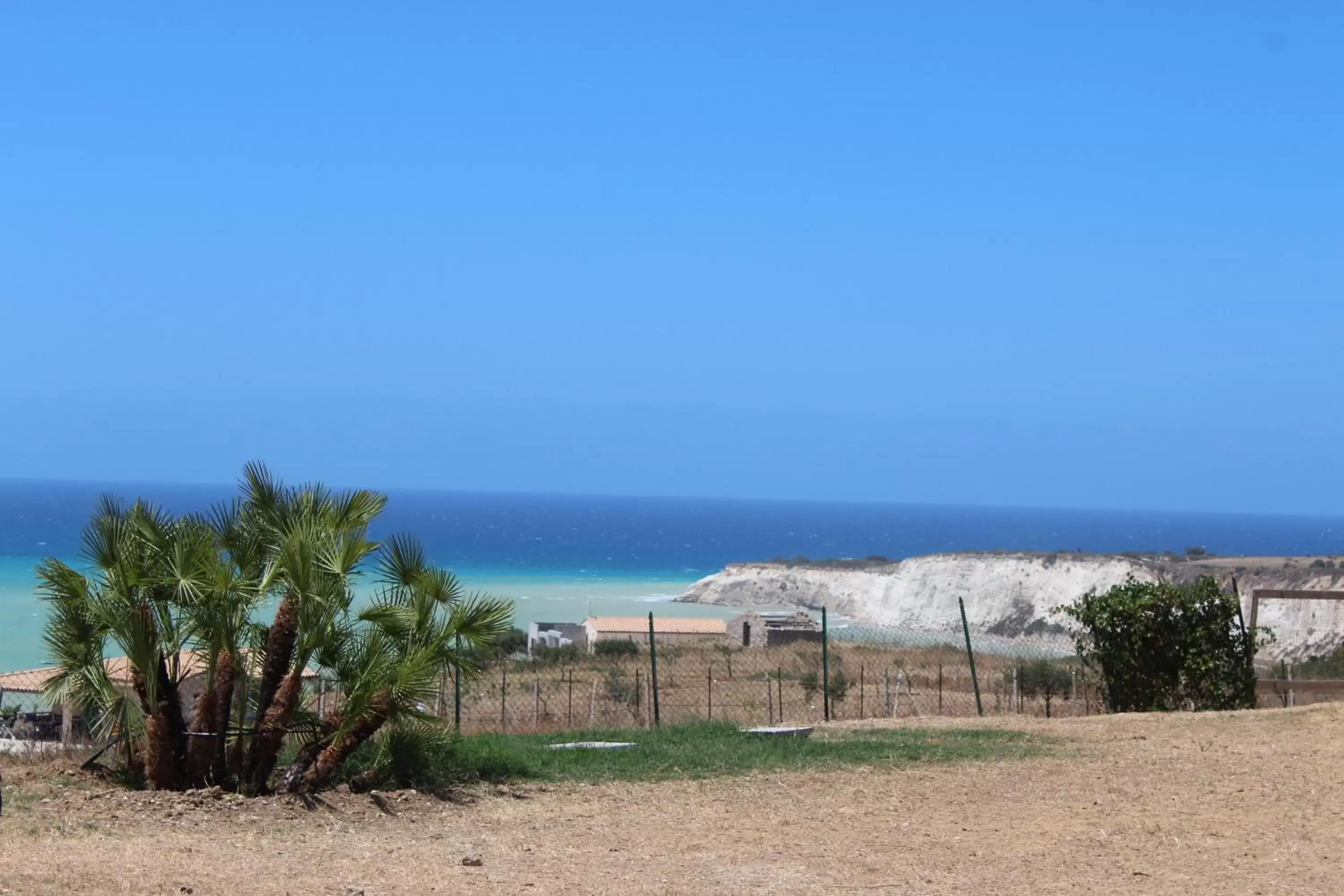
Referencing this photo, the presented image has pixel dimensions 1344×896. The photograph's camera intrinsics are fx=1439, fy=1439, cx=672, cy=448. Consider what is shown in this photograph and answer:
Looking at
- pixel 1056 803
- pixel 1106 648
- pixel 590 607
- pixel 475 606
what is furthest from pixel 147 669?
pixel 590 607

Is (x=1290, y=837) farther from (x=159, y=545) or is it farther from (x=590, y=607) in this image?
(x=590, y=607)

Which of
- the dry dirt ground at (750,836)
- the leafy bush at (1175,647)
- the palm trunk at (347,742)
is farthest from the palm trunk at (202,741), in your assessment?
the leafy bush at (1175,647)

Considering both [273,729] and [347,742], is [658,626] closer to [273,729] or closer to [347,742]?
[347,742]

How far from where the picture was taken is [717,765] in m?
13.6

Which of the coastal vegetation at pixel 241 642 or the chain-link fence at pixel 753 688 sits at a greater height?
the coastal vegetation at pixel 241 642

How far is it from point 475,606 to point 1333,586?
5039 cm

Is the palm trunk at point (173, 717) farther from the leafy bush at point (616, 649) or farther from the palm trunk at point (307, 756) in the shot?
the leafy bush at point (616, 649)

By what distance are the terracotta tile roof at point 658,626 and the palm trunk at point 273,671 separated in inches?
1429

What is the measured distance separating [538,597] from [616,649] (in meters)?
53.7

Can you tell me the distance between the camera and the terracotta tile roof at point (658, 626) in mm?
50688

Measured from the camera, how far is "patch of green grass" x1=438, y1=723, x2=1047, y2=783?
13148mm

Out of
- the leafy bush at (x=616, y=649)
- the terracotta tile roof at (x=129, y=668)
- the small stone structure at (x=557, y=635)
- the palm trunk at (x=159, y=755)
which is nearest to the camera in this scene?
the palm trunk at (x=159, y=755)

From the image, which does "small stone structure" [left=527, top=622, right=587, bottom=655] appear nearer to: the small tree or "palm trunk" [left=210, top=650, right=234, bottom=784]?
the small tree

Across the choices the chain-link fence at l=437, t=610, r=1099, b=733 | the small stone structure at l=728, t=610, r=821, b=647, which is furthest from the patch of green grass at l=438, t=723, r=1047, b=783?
the small stone structure at l=728, t=610, r=821, b=647
